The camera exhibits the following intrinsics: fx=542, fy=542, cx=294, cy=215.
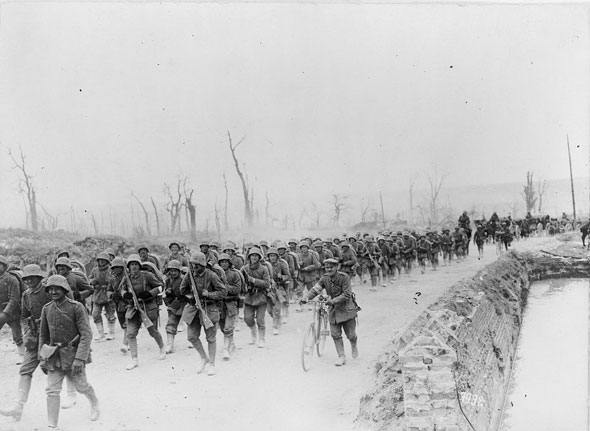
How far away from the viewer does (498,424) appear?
32.2 ft

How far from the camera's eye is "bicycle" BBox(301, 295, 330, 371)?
330 inches

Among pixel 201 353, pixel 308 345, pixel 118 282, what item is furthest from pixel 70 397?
pixel 308 345

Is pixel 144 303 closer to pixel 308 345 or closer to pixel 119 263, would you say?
pixel 119 263

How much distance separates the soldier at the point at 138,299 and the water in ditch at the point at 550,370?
6.63 metres

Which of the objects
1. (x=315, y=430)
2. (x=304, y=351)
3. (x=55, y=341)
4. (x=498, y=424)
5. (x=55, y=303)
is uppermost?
(x=55, y=303)

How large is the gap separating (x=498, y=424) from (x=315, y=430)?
482 cm

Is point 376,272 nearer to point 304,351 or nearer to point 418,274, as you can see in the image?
point 418,274

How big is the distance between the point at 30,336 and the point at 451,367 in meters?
4.97

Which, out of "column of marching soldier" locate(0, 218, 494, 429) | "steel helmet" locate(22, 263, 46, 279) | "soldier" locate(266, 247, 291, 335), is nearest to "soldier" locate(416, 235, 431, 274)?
"column of marching soldier" locate(0, 218, 494, 429)

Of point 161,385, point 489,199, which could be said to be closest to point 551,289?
point 161,385

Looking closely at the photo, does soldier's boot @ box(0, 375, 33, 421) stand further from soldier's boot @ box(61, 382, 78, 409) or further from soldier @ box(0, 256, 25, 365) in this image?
soldier @ box(0, 256, 25, 365)

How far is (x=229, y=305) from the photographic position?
9.05m

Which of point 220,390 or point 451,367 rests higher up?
point 451,367

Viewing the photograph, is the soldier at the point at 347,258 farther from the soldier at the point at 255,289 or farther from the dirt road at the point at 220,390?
the soldier at the point at 255,289
